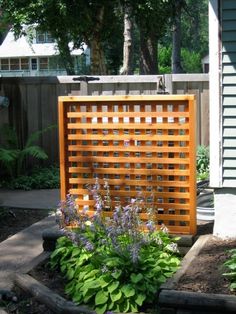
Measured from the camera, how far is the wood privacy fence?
9977 millimetres

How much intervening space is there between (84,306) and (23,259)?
1469mm

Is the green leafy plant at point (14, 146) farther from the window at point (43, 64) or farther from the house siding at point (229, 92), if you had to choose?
the window at point (43, 64)

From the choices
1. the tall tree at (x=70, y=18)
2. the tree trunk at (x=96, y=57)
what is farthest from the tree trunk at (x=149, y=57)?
the tree trunk at (x=96, y=57)

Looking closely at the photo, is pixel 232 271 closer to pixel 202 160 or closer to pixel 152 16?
pixel 202 160

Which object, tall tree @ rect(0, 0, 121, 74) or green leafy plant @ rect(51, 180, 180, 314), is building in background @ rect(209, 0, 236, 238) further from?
tall tree @ rect(0, 0, 121, 74)

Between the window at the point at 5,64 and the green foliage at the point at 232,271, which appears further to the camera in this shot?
the window at the point at 5,64

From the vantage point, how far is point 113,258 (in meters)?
4.64

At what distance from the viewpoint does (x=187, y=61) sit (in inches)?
2356

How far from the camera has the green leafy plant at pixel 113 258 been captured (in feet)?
14.6

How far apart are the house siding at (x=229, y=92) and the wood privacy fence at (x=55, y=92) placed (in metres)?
4.29

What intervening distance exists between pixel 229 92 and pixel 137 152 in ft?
3.24

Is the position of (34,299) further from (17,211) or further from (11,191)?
(11,191)

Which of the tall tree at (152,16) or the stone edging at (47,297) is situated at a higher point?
the tall tree at (152,16)

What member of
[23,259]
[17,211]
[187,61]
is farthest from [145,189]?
[187,61]
